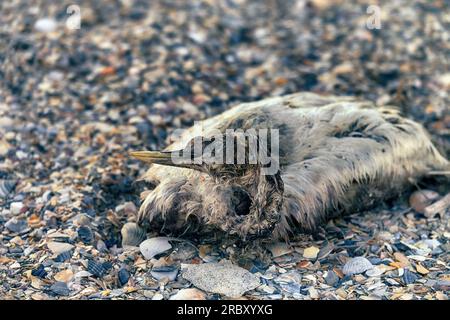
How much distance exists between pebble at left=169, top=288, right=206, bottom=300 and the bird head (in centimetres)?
33

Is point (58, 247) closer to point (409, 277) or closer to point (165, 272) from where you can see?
point (165, 272)

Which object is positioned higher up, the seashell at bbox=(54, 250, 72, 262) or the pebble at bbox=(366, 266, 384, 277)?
the seashell at bbox=(54, 250, 72, 262)

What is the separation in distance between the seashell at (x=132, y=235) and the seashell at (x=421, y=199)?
65.4 inches

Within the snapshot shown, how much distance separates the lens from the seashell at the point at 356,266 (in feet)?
11.9

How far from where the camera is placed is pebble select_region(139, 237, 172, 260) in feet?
12.0

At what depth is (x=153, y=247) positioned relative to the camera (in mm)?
3691

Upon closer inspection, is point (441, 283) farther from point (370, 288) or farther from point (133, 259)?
point (133, 259)

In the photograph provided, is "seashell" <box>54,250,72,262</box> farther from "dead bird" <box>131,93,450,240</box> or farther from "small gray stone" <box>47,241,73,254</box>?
"dead bird" <box>131,93,450,240</box>

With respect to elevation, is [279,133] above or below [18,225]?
above

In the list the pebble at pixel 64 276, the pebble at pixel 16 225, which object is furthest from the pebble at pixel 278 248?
the pebble at pixel 16 225

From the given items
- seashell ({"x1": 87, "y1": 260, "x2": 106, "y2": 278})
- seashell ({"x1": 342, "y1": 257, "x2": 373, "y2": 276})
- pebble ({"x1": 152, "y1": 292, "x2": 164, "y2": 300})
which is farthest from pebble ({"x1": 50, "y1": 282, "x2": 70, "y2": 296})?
seashell ({"x1": 342, "y1": 257, "x2": 373, "y2": 276})

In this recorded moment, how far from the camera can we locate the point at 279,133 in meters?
4.00
